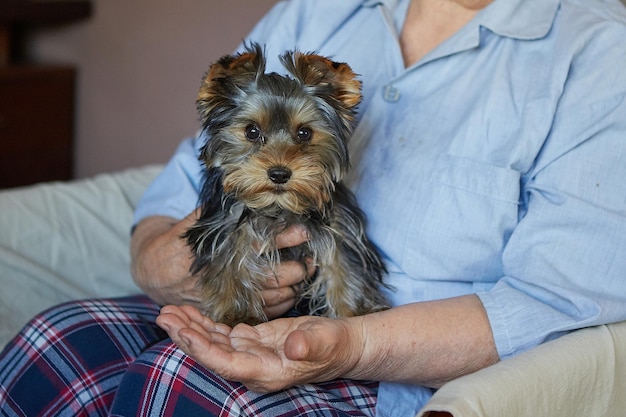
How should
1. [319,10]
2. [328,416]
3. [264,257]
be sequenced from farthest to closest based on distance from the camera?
[319,10] → [264,257] → [328,416]

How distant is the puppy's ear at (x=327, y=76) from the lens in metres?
1.32

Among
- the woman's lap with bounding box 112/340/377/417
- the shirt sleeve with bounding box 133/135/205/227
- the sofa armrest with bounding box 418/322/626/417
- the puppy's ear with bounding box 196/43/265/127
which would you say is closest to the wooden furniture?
the shirt sleeve with bounding box 133/135/205/227

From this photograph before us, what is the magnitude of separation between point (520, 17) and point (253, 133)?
545 mm

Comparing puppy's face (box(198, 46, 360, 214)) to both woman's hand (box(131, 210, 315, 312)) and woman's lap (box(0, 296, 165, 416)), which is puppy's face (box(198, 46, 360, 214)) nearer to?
woman's hand (box(131, 210, 315, 312))

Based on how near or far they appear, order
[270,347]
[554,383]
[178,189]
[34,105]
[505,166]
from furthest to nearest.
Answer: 1. [34,105]
2. [178,189]
3. [505,166]
4. [270,347]
5. [554,383]

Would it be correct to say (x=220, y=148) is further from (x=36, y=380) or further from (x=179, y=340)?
(x=36, y=380)

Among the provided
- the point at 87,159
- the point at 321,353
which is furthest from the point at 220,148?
the point at 87,159

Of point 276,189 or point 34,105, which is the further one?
point 34,105

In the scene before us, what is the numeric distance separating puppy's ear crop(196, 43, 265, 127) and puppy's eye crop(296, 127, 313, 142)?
0.11 metres

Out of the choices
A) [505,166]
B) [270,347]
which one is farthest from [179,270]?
[505,166]

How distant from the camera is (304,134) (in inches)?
52.6

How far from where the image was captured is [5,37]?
3.25 metres

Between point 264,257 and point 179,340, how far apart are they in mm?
275

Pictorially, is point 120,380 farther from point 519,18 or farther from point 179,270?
point 519,18
